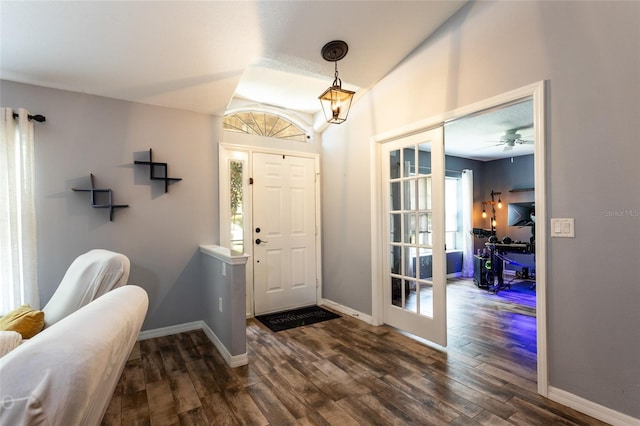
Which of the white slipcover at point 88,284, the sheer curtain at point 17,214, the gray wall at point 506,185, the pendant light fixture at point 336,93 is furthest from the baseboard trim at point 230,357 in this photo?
the gray wall at point 506,185

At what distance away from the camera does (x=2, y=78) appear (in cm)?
263

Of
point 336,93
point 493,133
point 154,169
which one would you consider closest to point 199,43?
point 336,93

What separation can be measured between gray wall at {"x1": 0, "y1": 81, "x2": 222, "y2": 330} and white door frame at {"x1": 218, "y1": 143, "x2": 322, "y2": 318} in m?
0.09

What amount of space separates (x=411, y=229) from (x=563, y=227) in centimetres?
131

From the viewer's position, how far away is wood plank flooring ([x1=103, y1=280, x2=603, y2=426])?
1912 mm

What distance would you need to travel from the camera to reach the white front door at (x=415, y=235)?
111 inches

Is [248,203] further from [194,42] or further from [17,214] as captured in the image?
[17,214]

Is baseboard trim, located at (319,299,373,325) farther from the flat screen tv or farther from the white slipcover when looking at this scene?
the flat screen tv

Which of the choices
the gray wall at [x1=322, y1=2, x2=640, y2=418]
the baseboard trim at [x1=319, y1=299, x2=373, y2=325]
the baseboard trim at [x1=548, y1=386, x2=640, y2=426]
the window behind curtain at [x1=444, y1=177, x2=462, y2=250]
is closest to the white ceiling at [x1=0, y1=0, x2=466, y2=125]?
the gray wall at [x1=322, y1=2, x2=640, y2=418]

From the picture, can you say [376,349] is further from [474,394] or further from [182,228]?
[182,228]

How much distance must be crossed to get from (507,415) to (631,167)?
5.37 feet

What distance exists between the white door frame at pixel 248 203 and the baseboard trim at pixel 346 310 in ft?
0.44

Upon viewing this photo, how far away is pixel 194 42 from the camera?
2414 mm

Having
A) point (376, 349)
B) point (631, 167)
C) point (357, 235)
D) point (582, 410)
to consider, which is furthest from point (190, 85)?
point (582, 410)
